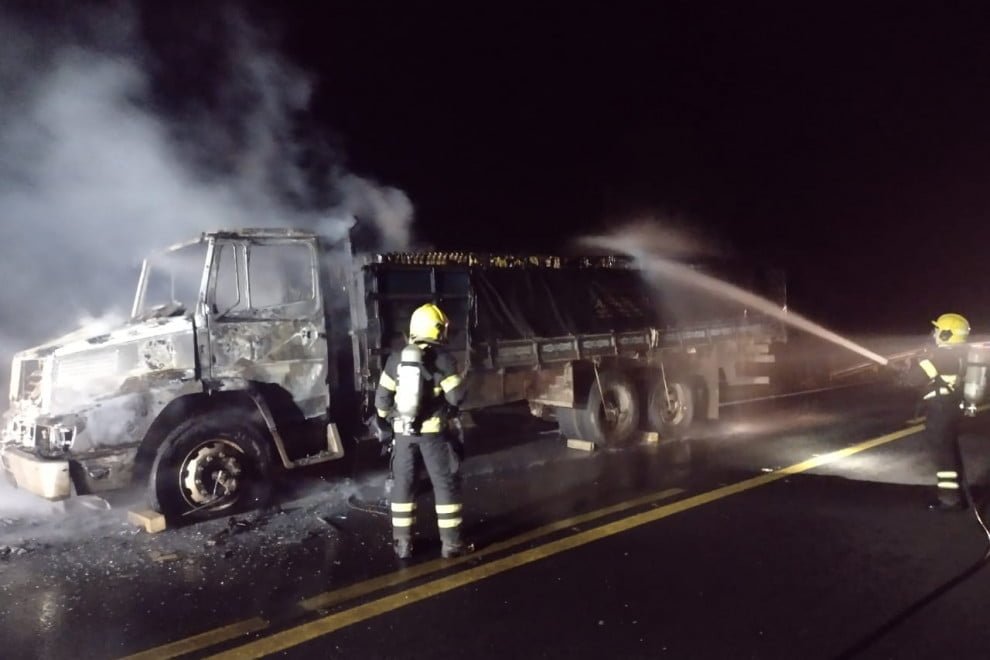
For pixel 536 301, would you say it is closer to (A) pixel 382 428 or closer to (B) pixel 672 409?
(B) pixel 672 409

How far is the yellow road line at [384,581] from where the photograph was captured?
365 centimetres

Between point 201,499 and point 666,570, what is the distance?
3.73 meters

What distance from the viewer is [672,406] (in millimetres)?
9625

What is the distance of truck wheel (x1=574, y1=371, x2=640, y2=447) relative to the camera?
8516 millimetres

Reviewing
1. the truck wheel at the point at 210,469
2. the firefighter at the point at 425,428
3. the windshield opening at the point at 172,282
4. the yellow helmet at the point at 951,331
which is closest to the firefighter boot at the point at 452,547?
the firefighter at the point at 425,428

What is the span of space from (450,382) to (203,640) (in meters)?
2.08

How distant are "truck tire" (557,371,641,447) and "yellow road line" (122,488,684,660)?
7.05 ft

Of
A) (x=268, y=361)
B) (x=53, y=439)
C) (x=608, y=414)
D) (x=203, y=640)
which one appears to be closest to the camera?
(x=203, y=640)

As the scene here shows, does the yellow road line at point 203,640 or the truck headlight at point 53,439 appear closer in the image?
the yellow road line at point 203,640

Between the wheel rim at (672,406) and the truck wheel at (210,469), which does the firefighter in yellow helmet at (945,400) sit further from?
the truck wheel at (210,469)

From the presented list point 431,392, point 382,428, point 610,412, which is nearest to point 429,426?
point 431,392

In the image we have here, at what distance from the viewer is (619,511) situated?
19.4 feet

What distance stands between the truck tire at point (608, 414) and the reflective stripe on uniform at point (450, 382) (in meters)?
3.91

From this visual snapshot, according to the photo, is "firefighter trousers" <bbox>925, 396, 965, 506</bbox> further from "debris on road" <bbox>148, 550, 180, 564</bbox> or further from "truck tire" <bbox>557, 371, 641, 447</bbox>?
"debris on road" <bbox>148, 550, 180, 564</bbox>
